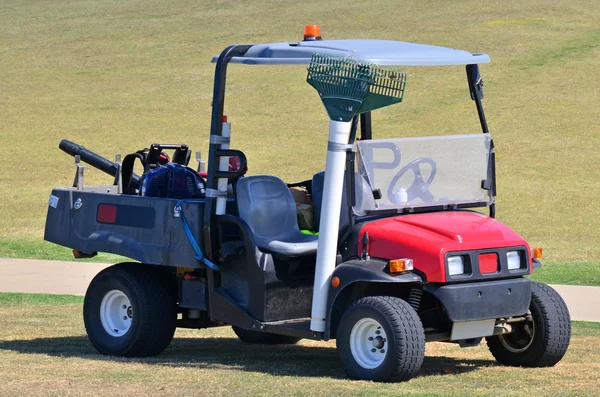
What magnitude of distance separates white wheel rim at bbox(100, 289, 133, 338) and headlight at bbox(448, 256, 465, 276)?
2.53 meters

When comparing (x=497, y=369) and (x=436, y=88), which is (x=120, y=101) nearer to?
(x=436, y=88)

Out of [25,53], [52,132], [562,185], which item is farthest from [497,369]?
[25,53]

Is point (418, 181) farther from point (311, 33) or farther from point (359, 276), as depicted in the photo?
point (311, 33)

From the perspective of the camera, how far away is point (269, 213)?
→ 7.57 m

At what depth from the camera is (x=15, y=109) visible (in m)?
29.5

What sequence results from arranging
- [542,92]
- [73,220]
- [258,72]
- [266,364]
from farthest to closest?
[258,72] → [542,92] → [73,220] → [266,364]

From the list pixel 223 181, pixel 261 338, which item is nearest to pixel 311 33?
pixel 223 181

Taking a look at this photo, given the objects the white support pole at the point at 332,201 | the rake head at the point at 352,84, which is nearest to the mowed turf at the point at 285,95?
the white support pole at the point at 332,201

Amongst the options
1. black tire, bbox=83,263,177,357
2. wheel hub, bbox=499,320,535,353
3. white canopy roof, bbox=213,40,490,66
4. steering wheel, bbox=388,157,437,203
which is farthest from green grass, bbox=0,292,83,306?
wheel hub, bbox=499,320,535,353

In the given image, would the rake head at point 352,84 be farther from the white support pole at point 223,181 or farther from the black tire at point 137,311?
the black tire at point 137,311

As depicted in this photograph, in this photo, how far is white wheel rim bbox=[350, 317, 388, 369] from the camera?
689 centimetres

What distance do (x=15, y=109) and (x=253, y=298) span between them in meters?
23.1

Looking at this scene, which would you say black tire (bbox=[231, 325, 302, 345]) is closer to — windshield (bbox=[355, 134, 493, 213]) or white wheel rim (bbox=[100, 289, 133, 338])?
white wheel rim (bbox=[100, 289, 133, 338])

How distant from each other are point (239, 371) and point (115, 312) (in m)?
1.34
